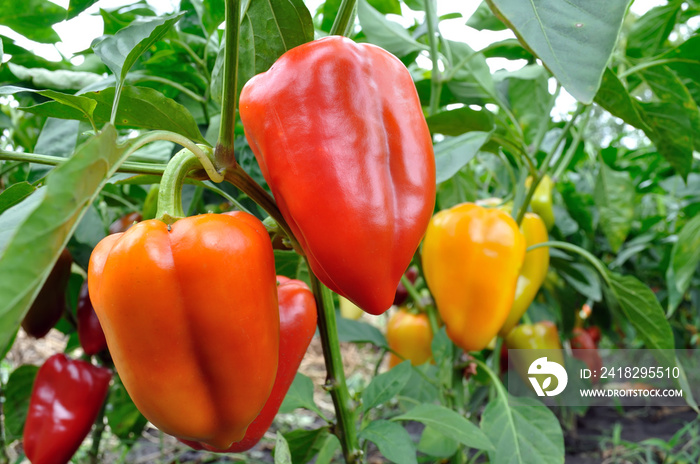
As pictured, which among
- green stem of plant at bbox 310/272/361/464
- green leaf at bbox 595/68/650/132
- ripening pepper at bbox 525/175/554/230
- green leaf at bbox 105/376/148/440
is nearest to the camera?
green stem of plant at bbox 310/272/361/464

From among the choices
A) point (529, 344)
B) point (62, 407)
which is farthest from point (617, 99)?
point (62, 407)

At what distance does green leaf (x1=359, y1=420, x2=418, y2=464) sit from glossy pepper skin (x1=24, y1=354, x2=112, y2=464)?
482 mm

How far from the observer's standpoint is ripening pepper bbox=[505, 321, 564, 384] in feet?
3.91

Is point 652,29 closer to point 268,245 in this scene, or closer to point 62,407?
point 268,245

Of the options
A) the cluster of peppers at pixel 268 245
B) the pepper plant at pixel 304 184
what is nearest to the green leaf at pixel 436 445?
the pepper plant at pixel 304 184

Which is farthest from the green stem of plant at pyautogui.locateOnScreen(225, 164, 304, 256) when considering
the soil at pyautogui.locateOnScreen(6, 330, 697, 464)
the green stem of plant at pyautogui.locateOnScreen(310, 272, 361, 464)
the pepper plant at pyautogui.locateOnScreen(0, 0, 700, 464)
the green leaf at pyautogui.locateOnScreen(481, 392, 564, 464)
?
the soil at pyautogui.locateOnScreen(6, 330, 697, 464)

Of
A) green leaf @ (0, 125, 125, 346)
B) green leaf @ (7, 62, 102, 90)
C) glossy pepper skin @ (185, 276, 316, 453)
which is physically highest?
green leaf @ (0, 125, 125, 346)

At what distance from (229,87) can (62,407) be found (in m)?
0.68

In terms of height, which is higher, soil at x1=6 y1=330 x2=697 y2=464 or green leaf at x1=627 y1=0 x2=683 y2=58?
green leaf at x1=627 y1=0 x2=683 y2=58

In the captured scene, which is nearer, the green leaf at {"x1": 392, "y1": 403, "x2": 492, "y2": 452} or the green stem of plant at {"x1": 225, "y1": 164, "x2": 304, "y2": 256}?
the green stem of plant at {"x1": 225, "y1": 164, "x2": 304, "y2": 256}

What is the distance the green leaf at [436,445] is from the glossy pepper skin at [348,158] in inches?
18.0

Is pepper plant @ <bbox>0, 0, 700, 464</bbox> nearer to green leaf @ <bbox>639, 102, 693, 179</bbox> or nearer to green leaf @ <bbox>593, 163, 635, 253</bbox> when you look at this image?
green leaf @ <bbox>639, 102, 693, 179</bbox>

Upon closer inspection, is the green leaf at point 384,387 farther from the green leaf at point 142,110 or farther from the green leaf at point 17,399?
the green leaf at point 17,399

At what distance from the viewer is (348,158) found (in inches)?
14.7
